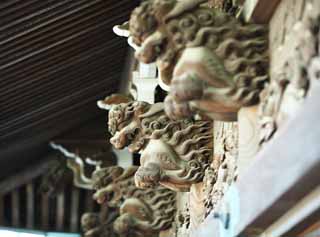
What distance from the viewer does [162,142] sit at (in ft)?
21.5

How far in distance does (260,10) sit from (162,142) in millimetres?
2343

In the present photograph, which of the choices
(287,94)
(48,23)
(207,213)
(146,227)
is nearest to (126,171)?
(146,227)

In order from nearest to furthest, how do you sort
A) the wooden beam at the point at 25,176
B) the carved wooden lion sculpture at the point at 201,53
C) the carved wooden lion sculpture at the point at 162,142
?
the carved wooden lion sculpture at the point at 201,53
the carved wooden lion sculpture at the point at 162,142
the wooden beam at the point at 25,176

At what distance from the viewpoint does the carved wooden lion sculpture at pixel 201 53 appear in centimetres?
424

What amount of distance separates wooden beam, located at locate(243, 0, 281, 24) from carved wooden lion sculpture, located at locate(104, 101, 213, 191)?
1955 millimetres

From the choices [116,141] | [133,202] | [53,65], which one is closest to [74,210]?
[133,202]

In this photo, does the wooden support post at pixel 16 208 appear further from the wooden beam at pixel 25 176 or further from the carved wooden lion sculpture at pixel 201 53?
the carved wooden lion sculpture at pixel 201 53

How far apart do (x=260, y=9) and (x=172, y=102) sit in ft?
1.98

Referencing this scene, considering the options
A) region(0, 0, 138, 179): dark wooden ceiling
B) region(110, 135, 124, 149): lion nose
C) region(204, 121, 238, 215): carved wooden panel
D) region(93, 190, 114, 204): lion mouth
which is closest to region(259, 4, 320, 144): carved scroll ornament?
region(204, 121, 238, 215): carved wooden panel

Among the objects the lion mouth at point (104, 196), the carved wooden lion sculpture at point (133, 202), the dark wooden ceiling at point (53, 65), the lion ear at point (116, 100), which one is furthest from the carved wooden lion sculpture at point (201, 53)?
the lion mouth at point (104, 196)

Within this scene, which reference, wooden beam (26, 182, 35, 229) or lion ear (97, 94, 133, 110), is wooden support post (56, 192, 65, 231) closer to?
wooden beam (26, 182, 35, 229)

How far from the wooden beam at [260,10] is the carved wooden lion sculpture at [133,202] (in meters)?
4.54

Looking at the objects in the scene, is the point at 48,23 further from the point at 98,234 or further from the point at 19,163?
the point at 19,163

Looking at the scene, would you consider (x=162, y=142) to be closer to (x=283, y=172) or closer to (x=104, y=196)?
(x=283, y=172)
